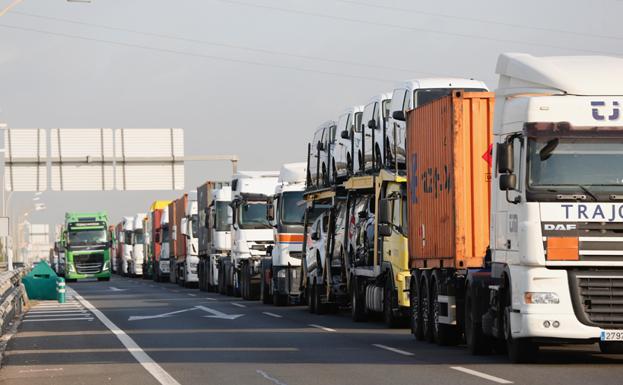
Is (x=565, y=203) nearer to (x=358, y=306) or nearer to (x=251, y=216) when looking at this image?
(x=358, y=306)

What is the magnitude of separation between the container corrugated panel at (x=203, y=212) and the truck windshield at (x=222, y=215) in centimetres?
105

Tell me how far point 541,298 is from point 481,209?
4348 millimetres

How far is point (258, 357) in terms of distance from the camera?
19.0 m

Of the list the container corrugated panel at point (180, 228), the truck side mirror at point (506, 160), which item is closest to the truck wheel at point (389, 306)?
the truck side mirror at point (506, 160)

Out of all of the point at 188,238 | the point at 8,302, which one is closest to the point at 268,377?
the point at 8,302

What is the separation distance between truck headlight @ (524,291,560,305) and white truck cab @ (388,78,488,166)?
33.3 ft

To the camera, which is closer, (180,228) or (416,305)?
(416,305)

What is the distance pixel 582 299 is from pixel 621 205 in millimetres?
1085

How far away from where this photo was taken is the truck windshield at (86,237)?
80.7 metres

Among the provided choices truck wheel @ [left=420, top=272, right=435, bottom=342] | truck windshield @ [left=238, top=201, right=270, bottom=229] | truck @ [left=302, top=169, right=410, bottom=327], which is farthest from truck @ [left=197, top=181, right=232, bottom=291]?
truck wheel @ [left=420, top=272, right=435, bottom=342]

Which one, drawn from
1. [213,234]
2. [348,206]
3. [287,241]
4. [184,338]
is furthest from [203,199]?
[184,338]

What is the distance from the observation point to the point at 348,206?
29.7m

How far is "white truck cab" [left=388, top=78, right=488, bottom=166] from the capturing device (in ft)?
86.8

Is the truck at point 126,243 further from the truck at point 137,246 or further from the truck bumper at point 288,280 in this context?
the truck bumper at point 288,280
